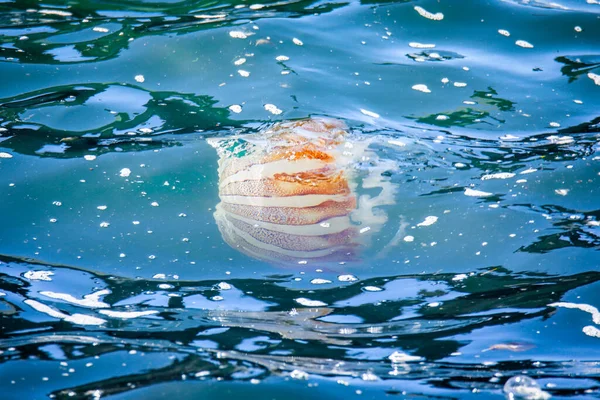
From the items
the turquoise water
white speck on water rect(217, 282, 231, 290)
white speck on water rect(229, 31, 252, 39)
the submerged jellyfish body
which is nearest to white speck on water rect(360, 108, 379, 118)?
the turquoise water

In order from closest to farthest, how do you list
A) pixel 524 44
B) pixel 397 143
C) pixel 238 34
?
1. pixel 397 143
2. pixel 238 34
3. pixel 524 44

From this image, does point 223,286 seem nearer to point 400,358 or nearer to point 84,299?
point 84,299

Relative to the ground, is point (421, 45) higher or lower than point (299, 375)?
higher

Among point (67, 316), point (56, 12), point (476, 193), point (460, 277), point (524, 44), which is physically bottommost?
point (460, 277)

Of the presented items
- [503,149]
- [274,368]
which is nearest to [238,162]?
[503,149]

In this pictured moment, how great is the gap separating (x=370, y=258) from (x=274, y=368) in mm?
1527

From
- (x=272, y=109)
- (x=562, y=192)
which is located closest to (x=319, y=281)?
(x=562, y=192)

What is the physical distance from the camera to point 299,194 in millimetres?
4613

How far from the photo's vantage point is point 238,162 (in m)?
4.98

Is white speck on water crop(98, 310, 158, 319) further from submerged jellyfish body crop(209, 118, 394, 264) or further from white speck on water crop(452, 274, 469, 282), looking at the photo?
white speck on water crop(452, 274, 469, 282)

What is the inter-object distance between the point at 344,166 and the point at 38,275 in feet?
7.56

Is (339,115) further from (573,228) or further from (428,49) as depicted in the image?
(573,228)

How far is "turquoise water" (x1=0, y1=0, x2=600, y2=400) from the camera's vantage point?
2867 millimetres

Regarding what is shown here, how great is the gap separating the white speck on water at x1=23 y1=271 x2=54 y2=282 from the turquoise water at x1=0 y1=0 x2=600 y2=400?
2 centimetres
